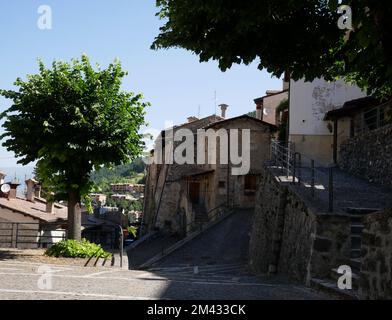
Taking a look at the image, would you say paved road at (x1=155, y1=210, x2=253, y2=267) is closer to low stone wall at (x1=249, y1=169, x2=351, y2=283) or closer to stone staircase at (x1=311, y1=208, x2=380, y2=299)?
low stone wall at (x1=249, y1=169, x2=351, y2=283)

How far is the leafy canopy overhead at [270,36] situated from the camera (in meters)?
6.38

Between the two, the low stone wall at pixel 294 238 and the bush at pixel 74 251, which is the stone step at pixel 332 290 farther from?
the bush at pixel 74 251

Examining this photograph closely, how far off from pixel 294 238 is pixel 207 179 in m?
24.7

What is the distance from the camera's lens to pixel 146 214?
5266cm

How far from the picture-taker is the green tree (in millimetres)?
15305

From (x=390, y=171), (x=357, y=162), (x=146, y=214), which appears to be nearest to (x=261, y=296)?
(x=390, y=171)

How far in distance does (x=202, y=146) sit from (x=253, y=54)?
30.9 meters

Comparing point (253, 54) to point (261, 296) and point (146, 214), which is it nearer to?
point (261, 296)

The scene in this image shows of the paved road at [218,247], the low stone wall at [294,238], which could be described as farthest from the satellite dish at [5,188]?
the low stone wall at [294,238]

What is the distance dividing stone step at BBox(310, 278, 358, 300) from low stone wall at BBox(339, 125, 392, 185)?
8.04 metres

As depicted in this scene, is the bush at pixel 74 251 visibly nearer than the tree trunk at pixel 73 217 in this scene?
Yes

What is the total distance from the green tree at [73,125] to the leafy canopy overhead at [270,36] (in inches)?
334

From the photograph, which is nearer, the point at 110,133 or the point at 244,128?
the point at 110,133

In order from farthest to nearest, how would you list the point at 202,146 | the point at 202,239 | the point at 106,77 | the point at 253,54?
the point at 202,146 < the point at 202,239 < the point at 106,77 < the point at 253,54
